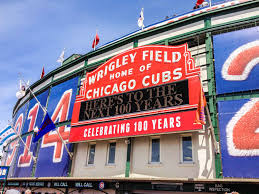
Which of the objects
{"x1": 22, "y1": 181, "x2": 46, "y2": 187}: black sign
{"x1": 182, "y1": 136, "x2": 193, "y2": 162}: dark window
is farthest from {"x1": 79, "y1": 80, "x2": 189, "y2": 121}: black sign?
{"x1": 22, "y1": 181, "x2": 46, "y2": 187}: black sign

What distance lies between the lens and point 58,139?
63.8 feet

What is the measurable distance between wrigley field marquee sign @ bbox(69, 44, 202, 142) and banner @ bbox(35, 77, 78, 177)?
243 cm

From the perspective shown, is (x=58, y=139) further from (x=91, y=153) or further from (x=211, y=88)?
(x=211, y=88)

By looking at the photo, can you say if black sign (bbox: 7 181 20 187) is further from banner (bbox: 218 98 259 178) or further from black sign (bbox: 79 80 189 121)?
banner (bbox: 218 98 259 178)

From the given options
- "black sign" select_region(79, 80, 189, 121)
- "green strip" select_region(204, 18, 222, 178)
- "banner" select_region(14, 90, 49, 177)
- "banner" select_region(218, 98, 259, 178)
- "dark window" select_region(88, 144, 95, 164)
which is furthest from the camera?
"banner" select_region(14, 90, 49, 177)

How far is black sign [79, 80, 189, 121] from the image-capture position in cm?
1319

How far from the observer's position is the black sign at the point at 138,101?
1319 cm

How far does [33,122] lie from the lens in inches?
996

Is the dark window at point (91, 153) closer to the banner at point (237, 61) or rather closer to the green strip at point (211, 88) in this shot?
the green strip at point (211, 88)

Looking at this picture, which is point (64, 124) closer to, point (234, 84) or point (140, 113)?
point (140, 113)

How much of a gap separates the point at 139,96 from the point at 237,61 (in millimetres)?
5861

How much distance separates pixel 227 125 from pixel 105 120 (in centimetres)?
744

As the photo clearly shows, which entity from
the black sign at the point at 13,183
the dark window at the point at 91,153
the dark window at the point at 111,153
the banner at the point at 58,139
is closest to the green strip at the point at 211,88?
the dark window at the point at 111,153

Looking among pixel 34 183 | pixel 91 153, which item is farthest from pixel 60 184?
pixel 34 183
